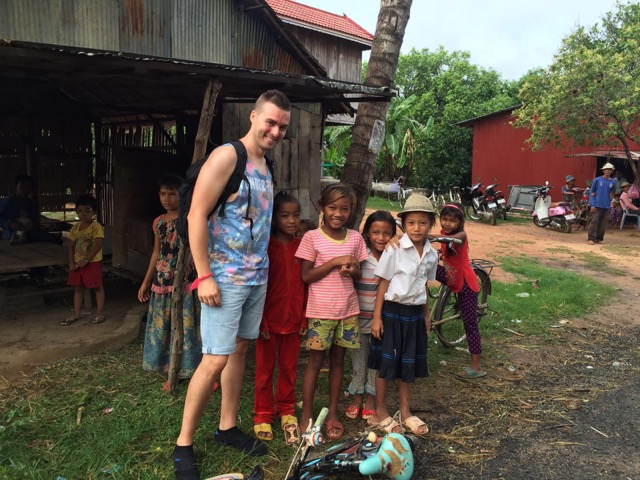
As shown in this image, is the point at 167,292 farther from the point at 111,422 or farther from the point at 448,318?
the point at 448,318

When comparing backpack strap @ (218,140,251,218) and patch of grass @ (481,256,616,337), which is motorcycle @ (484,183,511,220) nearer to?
patch of grass @ (481,256,616,337)

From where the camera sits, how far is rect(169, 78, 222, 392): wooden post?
3.71 metres

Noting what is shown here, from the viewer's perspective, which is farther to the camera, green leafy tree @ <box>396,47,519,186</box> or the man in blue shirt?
green leafy tree @ <box>396,47,519,186</box>

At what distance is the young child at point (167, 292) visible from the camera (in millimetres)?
4008

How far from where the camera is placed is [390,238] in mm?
3541

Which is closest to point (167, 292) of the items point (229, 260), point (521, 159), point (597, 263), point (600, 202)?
point (229, 260)

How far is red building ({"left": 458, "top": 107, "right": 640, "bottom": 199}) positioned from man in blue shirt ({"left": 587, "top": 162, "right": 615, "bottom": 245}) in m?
4.83

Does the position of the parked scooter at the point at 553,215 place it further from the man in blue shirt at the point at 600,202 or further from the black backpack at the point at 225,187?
the black backpack at the point at 225,187

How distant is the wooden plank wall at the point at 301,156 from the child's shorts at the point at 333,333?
354 centimetres

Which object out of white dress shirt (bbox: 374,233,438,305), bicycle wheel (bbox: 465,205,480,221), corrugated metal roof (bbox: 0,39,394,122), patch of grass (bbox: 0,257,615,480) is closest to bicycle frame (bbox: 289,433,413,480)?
patch of grass (bbox: 0,257,615,480)

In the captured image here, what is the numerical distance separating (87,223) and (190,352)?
7.04 feet

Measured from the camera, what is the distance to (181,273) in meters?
3.75

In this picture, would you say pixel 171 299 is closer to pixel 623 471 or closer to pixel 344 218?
pixel 344 218

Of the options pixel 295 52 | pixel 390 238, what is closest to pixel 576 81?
pixel 295 52
